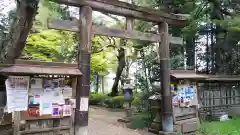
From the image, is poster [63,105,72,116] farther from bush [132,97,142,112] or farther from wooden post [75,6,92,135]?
bush [132,97,142,112]

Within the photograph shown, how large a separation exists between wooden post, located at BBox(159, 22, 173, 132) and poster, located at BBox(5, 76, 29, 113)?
4.96 metres

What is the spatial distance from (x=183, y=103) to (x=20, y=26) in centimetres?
656

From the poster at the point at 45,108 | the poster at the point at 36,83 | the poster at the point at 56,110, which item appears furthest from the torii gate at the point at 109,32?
the poster at the point at 36,83

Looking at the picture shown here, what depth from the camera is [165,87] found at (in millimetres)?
8266

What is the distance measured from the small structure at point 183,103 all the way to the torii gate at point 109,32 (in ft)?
1.19

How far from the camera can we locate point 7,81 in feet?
16.6

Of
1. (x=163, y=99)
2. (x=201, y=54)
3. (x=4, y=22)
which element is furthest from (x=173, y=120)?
(x=4, y=22)

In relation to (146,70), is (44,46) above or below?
above

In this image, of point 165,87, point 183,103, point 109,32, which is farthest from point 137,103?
point 109,32

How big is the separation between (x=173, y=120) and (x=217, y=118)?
3.39 m

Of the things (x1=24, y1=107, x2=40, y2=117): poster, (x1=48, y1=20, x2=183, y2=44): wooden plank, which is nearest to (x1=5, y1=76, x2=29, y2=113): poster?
(x1=24, y1=107, x2=40, y2=117): poster

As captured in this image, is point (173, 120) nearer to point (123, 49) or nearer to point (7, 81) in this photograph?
point (7, 81)

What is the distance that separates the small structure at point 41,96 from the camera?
512 centimetres

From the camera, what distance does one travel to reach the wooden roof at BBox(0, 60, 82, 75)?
500 cm
